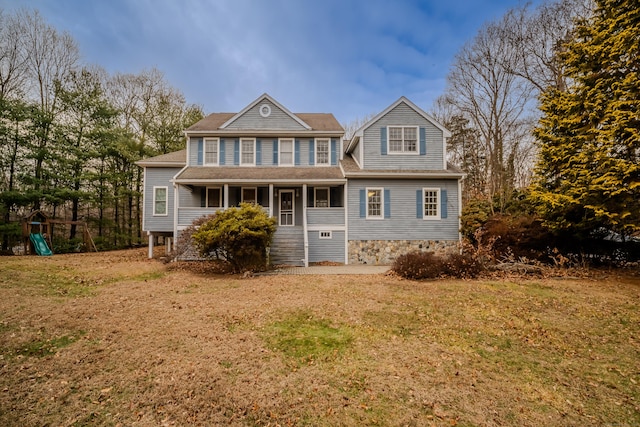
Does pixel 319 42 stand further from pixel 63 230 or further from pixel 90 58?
pixel 63 230

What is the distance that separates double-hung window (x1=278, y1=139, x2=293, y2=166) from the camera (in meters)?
16.0

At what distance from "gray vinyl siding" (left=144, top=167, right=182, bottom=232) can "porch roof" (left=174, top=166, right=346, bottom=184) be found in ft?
6.59

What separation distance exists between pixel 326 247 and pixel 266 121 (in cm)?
801

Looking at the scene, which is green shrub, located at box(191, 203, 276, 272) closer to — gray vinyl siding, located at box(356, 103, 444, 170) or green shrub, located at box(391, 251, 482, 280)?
green shrub, located at box(391, 251, 482, 280)

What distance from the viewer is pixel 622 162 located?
9.01 m

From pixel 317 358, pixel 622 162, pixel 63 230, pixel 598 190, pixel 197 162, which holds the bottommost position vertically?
pixel 317 358

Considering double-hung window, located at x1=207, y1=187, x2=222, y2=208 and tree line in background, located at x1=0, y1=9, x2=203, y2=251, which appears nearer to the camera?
double-hung window, located at x1=207, y1=187, x2=222, y2=208

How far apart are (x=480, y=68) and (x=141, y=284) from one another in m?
23.9

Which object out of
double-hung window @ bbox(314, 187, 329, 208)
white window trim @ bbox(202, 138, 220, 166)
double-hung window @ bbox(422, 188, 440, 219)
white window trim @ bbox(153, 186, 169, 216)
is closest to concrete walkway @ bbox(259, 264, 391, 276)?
double-hung window @ bbox(314, 187, 329, 208)

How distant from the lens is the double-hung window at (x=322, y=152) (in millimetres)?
16109

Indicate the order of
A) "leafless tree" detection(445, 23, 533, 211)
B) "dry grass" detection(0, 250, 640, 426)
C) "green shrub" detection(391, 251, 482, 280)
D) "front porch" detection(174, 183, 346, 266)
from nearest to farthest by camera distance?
"dry grass" detection(0, 250, 640, 426) → "green shrub" detection(391, 251, 482, 280) → "front porch" detection(174, 183, 346, 266) → "leafless tree" detection(445, 23, 533, 211)

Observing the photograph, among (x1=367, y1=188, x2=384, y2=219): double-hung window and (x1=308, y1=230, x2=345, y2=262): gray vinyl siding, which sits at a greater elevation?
(x1=367, y1=188, x2=384, y2=219): double-hung window

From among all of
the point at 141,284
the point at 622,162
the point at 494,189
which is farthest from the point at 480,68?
the point at 141,284

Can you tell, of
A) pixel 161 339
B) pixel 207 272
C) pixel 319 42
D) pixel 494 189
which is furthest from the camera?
pixel 494 189
